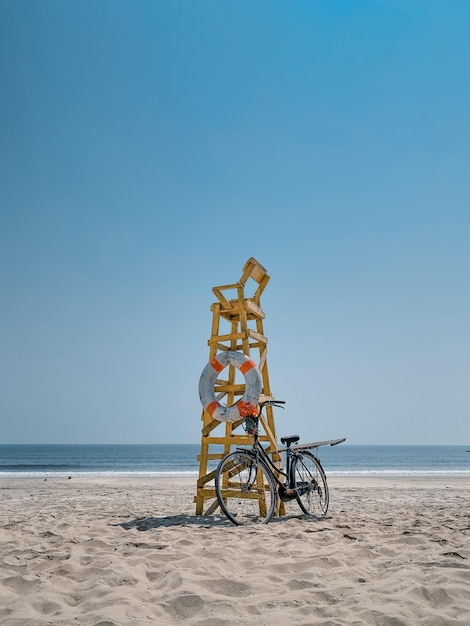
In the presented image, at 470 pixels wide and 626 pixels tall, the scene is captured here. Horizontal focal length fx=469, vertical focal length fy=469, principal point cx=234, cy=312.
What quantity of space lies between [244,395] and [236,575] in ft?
9.41

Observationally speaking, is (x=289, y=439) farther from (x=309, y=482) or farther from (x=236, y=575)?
(x=236, y=575)

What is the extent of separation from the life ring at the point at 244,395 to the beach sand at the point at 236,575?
4.37 feet

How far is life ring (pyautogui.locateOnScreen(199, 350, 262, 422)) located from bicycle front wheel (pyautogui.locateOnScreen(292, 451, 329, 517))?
2.84ft

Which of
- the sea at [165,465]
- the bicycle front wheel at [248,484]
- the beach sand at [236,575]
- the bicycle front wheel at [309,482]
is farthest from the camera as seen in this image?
the sea at [165,465]

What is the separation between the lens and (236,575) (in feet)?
9.61

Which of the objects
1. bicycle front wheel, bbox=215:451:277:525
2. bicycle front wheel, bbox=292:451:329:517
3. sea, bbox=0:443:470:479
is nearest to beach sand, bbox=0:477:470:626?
bicycle front wheel, bbox=215:451:277:525

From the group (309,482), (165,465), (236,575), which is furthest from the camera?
(165,465)

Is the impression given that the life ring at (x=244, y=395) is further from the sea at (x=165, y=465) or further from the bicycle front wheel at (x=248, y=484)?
the sea at (x=165, y=465)

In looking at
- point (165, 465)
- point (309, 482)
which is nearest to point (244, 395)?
point (309, 482)

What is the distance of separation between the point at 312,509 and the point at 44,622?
4.20m

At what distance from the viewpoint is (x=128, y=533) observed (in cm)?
439

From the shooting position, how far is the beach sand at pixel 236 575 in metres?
2.31

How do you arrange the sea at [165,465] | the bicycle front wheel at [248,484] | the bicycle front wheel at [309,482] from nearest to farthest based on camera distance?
the bicycle front wheel at [248,484] → the bicycle front wheel at [309,482] → the sea at [165,465]

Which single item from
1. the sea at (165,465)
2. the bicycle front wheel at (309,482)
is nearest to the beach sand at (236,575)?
the bicycle front wheel at (309,482)
